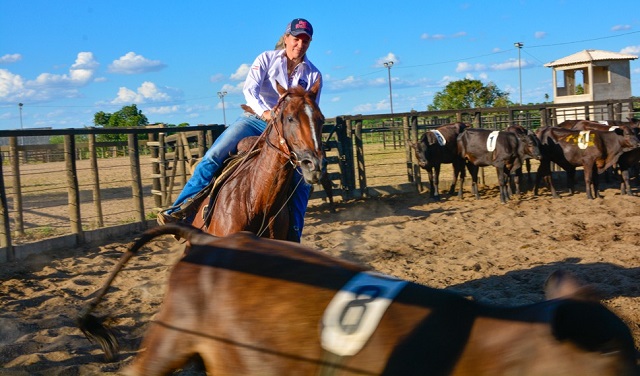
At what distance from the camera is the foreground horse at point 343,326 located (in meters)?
2.13

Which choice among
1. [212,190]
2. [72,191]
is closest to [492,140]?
[72,191]

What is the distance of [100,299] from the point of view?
3176mm

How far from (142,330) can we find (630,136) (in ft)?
41.7

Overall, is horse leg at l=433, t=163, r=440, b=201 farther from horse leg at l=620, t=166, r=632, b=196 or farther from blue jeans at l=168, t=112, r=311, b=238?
blue jeans at l=168, t=112, r=311, b=238

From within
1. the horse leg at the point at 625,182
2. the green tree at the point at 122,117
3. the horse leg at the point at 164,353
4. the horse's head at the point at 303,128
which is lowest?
the horse leg at the point at 625,182

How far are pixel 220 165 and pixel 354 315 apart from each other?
11.3 feet

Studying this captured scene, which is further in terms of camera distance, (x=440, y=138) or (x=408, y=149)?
(x=408, y=149)

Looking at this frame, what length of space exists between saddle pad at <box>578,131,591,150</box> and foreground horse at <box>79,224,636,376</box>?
13338 millimetres

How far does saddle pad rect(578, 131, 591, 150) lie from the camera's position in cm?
1502

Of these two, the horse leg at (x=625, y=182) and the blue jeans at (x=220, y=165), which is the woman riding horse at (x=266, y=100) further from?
the horse leg at (x=625, y=182)

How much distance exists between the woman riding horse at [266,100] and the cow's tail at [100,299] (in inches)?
84.6

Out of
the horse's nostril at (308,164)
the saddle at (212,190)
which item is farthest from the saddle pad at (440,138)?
the horse's nostril at (308,164)

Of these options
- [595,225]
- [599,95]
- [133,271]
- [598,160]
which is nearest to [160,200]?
[133,271]

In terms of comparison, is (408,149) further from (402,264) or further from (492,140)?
(402,264)
